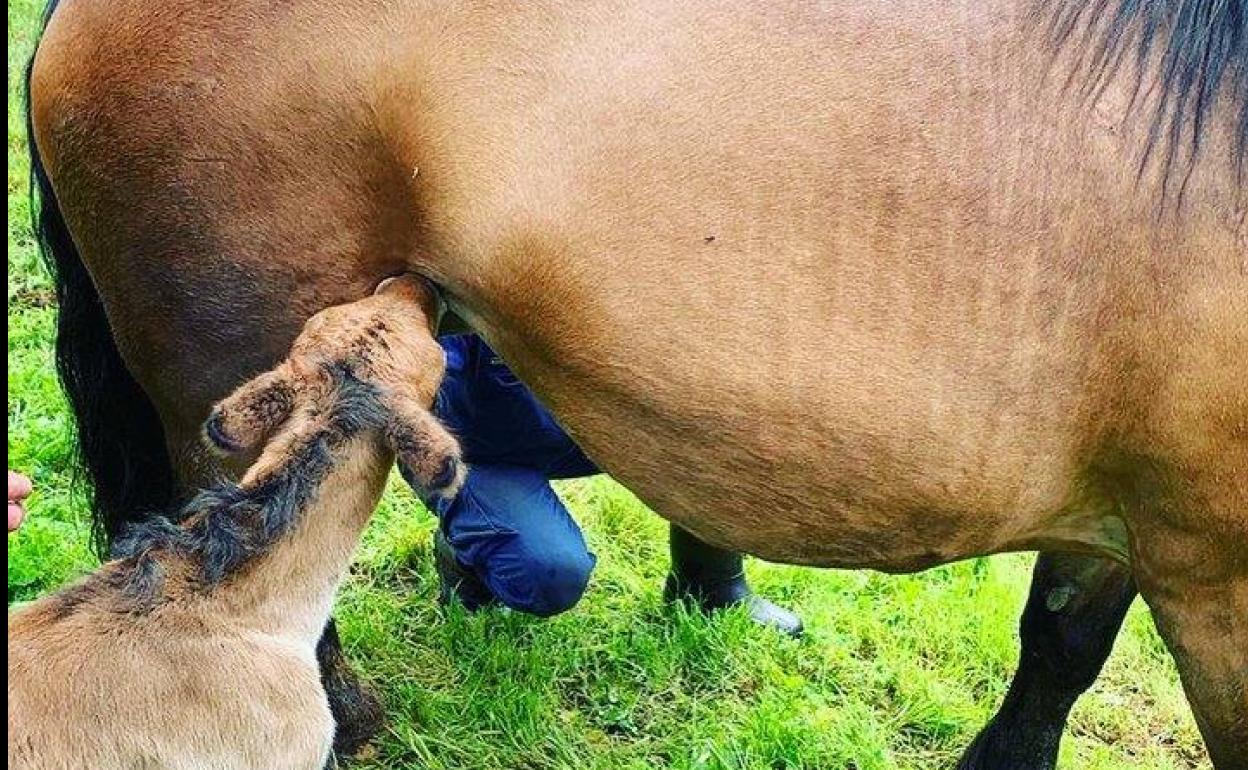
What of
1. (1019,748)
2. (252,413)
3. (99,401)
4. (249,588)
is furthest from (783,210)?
(1019,748)

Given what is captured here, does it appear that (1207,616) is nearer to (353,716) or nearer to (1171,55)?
(1171,55)

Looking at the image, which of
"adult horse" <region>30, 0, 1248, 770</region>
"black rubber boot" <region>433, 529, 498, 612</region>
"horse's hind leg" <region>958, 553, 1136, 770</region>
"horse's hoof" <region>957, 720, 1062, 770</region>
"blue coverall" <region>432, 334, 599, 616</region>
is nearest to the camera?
"adult horse" <region>30, 0, 1248, 770</region>

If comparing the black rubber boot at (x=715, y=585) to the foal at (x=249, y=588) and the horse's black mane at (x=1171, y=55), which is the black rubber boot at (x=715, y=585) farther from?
the horse's black mane at (x=1171, y=55)

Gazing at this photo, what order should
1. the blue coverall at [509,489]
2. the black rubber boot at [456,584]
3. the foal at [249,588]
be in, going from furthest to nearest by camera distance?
the black rubber boot at [456,584] → the blue coverall at [509,489] → the foal at [249,588]

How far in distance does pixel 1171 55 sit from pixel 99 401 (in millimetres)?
2088

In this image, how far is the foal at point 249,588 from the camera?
196cm

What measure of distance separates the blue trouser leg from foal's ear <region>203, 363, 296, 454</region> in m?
1.12

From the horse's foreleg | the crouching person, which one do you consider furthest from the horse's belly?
the crouching person

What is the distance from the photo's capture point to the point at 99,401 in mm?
2775

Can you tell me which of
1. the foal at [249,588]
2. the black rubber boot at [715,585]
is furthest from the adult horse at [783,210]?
the black rubber boot at [715,585]

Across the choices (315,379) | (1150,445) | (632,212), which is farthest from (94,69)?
(1150,445)

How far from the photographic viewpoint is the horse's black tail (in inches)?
105

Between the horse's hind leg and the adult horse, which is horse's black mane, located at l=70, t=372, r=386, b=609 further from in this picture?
the horse's hind leg

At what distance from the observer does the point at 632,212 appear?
2.13m
